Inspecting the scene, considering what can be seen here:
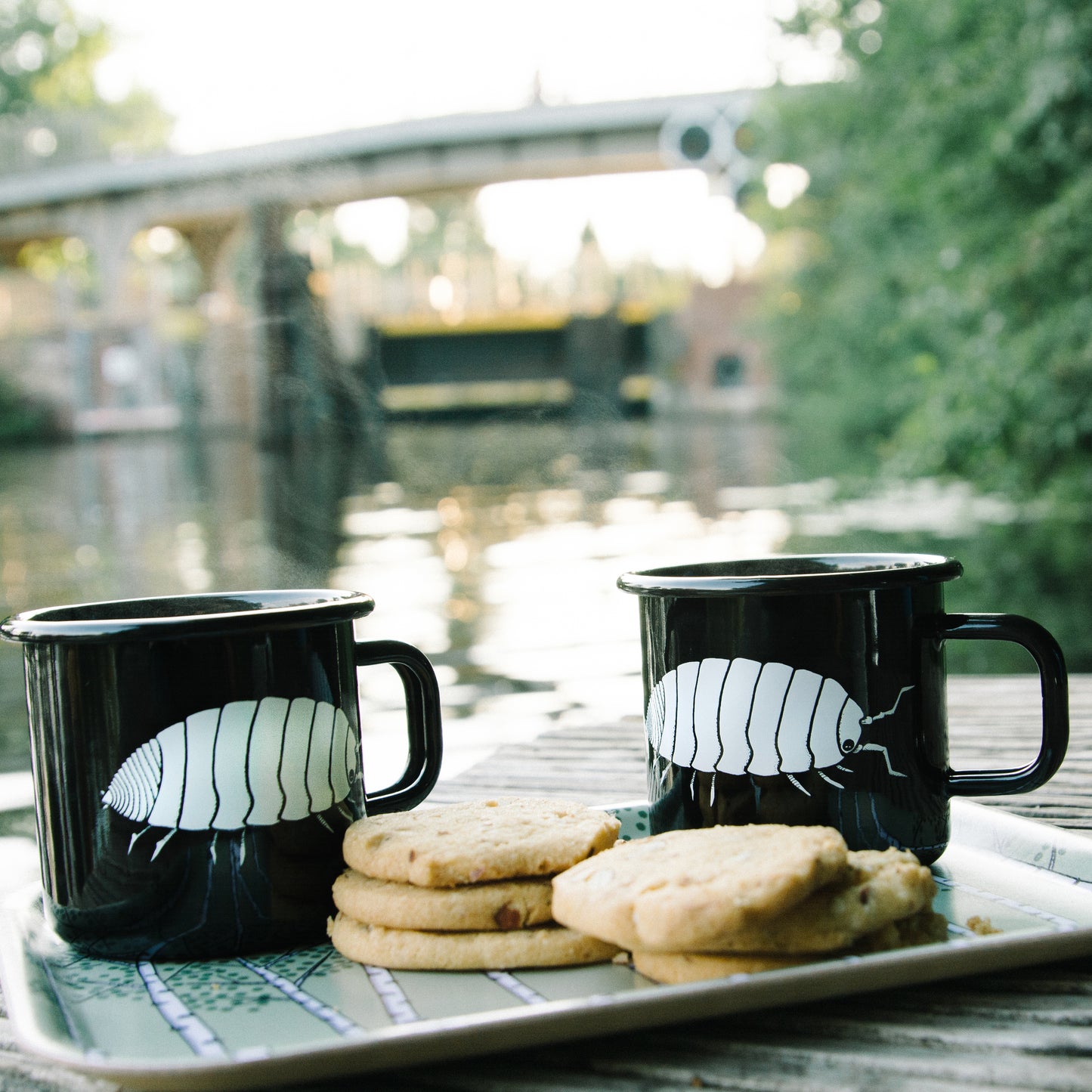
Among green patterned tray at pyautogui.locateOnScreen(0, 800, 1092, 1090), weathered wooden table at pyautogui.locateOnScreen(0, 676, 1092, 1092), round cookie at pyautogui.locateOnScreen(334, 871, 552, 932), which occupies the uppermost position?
round cookie at pyautogui.locateOnScreen(334, 871, 552, 932)

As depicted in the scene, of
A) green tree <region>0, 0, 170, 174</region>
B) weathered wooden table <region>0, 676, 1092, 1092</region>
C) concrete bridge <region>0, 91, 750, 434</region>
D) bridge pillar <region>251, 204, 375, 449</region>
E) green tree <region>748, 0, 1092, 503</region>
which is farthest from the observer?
green tree <region>0, 0, 170, 174</region>

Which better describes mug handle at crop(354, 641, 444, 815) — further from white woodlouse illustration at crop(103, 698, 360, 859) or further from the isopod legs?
the isopod legs

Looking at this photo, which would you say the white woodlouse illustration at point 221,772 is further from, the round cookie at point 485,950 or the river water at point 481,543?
the river water at point 481,543

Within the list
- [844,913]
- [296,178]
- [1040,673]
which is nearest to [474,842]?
[844,913]

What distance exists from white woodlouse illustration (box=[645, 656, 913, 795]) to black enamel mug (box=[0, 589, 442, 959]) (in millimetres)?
149

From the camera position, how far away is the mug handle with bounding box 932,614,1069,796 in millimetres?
482

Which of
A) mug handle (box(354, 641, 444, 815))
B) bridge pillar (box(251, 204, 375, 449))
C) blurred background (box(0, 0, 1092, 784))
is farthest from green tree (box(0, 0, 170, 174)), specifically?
mug handle (box(354, 641, 444, 815))

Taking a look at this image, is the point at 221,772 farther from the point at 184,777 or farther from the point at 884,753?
the point at 884,753

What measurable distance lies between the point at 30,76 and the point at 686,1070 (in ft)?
54.4

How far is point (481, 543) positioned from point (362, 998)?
17.1 feet

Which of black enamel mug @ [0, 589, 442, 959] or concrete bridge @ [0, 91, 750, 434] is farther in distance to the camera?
concrete bridge @ [0, 91, 750, 434]

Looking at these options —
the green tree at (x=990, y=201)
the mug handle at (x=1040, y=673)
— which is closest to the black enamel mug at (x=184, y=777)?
the mug handle at (x=1040, y=673)

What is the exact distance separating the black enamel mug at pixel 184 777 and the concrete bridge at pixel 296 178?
5558mm

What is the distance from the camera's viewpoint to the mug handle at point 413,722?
0.51 meters
